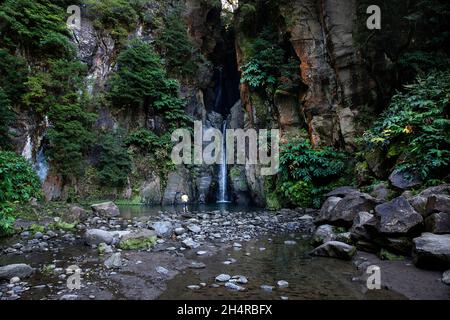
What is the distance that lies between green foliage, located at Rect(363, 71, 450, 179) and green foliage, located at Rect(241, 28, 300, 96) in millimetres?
5629

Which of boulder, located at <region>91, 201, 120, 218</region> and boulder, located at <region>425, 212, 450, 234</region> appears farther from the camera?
boulder, located at <region>91, 201, 120, 218</region>

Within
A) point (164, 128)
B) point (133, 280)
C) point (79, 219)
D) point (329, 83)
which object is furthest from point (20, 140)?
point (329, 83)

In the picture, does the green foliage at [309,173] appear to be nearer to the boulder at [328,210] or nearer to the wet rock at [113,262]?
the boulder at [328,210]

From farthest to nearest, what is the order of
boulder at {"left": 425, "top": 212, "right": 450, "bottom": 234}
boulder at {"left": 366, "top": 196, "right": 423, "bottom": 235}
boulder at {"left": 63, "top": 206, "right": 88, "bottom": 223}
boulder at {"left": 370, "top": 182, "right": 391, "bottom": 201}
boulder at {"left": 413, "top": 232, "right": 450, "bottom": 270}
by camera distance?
boulder at {"left": 63, "top": 206, "right": 88, "bottom": 223} < boulder at {"left": 370, "top": 182, "right": 391, "bottom": 201} < boulder at {"left": 366, "top": 196, "right": 423, "bottom": 235} < boulder at {"left": 425, "top": 212, "right": 450, "bottom": 234} < boulder at {"left": 413, "top": 232, "right": 450, "bottom": 270}

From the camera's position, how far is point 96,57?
16.6 metres

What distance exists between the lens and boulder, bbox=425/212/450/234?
468 cm

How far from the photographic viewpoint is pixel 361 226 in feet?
19.0

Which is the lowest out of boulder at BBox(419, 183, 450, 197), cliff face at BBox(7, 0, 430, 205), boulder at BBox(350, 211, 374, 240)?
boulder at BBox(350, 211, 374, 240)

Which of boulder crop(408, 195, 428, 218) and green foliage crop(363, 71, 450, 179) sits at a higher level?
green foliage crop(363, 71, 450, 179)

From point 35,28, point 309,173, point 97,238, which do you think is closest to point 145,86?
point 35,28

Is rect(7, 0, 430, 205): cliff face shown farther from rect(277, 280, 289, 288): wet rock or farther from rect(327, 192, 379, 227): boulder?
rect(277, 280, 289, 288): wet rock

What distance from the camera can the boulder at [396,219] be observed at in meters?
5.03

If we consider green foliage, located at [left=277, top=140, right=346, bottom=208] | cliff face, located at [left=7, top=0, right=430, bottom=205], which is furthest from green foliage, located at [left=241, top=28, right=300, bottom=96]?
green foliage, located at [left=277, top=140, right=346, bottom=208]

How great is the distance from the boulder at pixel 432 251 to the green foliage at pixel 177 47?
17.8 meters
